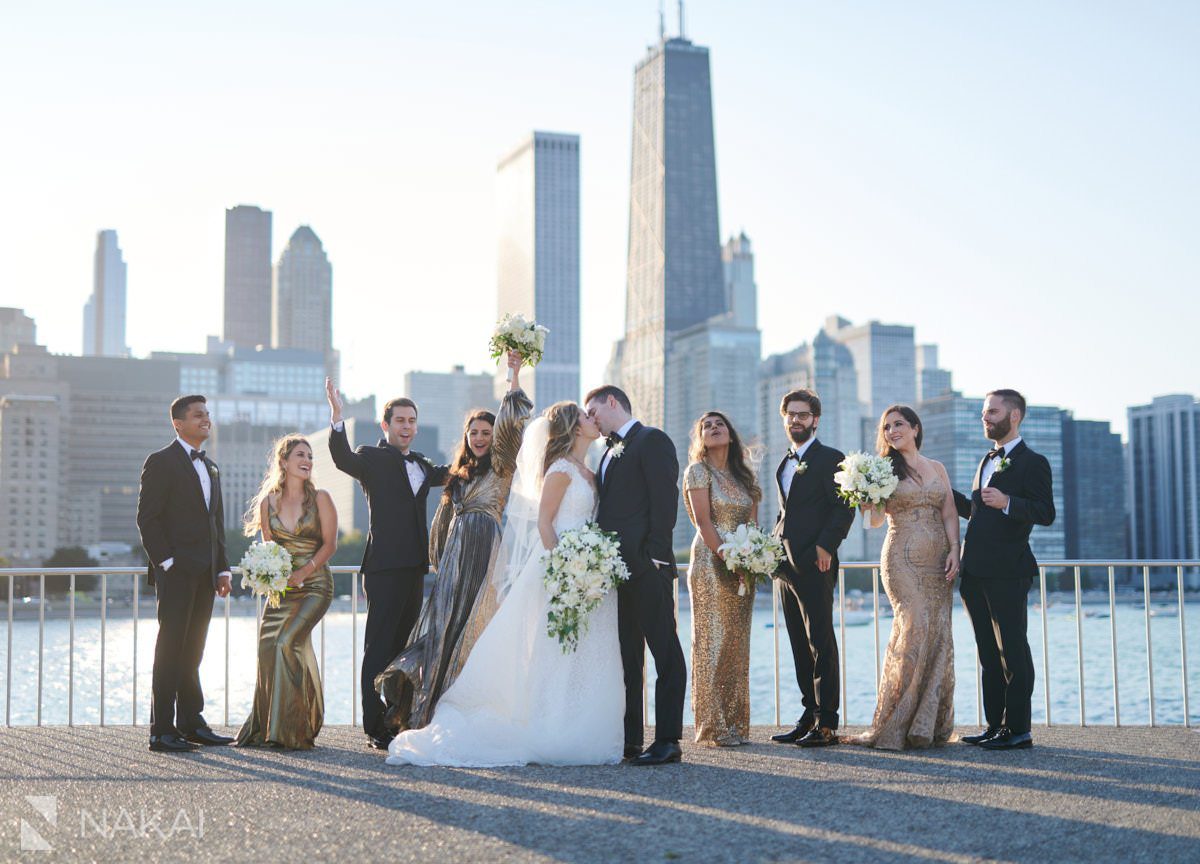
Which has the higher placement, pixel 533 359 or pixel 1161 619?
pixel 533 359

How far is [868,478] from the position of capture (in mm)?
6898

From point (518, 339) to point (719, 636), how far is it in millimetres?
2034

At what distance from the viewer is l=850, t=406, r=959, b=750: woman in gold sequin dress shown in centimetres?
688

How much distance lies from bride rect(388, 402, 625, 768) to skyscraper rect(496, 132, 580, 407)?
183 m

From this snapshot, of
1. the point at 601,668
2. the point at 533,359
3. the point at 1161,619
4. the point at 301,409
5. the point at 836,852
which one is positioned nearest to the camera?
the point at 836,852

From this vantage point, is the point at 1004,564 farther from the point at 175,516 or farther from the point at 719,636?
the point at 175,516

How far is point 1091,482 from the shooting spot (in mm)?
115688

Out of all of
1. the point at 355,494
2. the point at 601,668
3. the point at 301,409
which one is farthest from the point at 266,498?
the point at 301,409

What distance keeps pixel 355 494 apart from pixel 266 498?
4153 inches

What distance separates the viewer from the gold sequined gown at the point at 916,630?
270 inches

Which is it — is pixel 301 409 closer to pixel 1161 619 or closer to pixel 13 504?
pixel 13 504

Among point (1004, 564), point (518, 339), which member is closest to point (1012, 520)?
point (1004, 564)

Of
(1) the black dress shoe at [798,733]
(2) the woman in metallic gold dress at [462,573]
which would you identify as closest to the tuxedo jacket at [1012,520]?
(1) the black dress shoe at [798,733]

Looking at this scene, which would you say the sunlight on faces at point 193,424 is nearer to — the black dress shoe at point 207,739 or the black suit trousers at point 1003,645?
the black dress shoe at point 207,739
